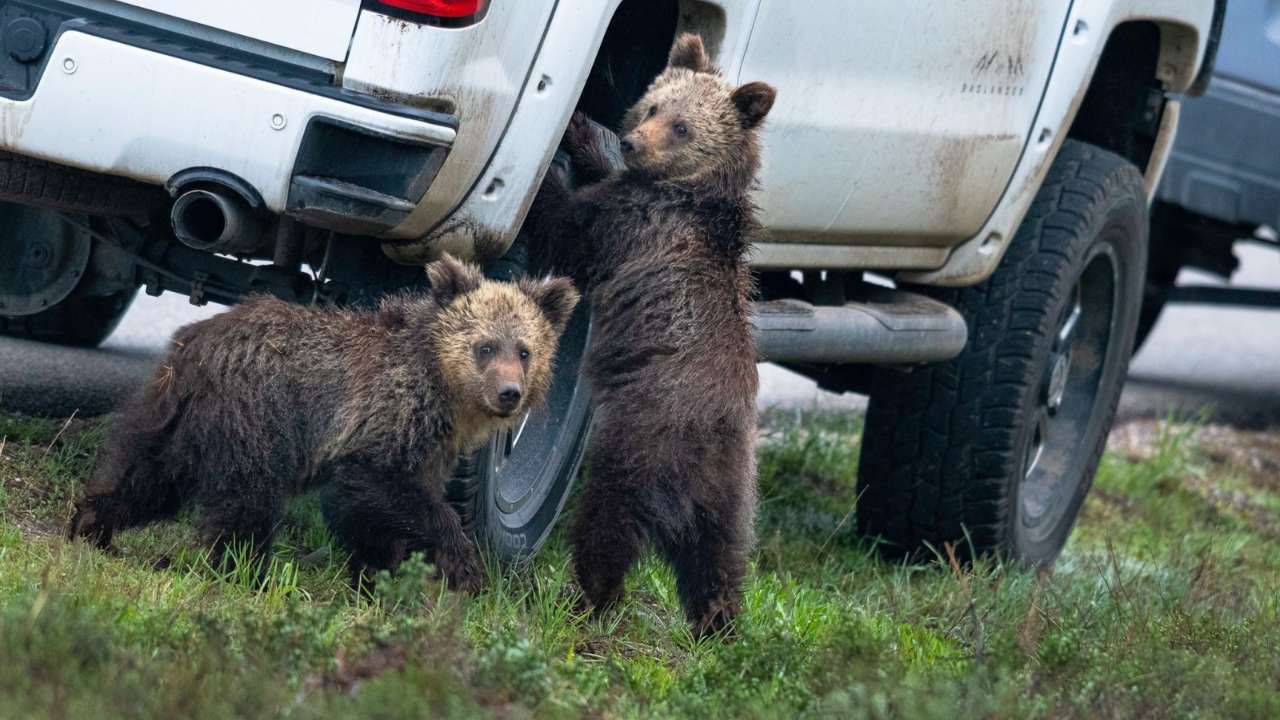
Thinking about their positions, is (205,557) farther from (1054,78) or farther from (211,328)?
(1054,78)

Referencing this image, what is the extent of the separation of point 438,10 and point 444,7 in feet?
0.06

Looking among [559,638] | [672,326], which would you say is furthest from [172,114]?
[559,638]

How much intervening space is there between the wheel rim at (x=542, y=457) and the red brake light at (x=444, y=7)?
1480 mm

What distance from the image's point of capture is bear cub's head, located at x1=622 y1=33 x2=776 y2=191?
220 inches

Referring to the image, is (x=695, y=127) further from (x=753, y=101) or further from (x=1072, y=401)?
(x=1072, y=401)

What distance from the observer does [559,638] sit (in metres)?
4.90

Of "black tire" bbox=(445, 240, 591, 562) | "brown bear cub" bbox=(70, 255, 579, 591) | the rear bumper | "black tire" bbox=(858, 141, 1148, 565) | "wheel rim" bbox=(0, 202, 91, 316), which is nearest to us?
the rear bumper

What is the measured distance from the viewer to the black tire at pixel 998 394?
23.2 ft

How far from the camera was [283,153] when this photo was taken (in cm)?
443

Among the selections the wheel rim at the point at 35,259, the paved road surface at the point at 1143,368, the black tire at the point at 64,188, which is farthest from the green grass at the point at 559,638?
the black tire at the point at 64,188

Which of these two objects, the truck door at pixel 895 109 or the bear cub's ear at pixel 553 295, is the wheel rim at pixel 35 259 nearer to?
the bear cub's ear at pixel 553 295

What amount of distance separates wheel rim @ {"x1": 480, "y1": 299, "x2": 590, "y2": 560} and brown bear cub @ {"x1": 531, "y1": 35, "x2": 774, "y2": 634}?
0.44 m

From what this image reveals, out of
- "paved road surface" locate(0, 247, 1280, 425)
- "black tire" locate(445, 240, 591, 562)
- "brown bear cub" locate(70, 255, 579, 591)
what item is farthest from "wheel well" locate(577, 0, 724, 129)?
"paved road surface" locate(0, 247, 1280, 425)

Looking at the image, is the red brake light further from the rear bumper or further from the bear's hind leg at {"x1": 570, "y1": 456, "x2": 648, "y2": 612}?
the bear's hind leg at {"x1": 570, "y1": 456, "x2": 648, "y2": 612}
